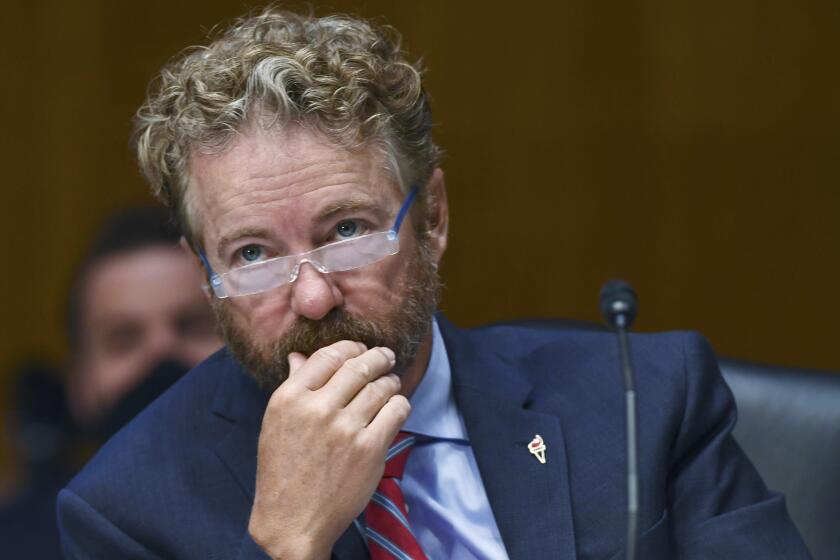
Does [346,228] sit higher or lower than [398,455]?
higher

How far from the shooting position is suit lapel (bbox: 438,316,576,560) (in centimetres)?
221

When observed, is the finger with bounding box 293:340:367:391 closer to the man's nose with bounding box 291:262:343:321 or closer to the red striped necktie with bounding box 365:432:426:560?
the man's nose with bounding box 291:262:343:321

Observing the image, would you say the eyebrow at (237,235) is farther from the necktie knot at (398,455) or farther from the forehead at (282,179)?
the necktie knot at (398,455)

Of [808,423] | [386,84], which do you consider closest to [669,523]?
[808,423]

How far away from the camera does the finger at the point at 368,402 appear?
2041 mm

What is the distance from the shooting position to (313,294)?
2.08 meters

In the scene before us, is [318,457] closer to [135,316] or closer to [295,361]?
[295,361]

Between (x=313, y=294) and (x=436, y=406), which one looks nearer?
(x=313, y=294)

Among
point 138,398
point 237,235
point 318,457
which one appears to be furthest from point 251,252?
point 138,398

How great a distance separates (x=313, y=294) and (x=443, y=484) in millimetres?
441

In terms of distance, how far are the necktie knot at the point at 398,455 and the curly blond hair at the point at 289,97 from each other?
43cm

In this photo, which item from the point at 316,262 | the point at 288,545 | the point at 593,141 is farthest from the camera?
the point at 593,141

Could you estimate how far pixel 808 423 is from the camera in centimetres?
237

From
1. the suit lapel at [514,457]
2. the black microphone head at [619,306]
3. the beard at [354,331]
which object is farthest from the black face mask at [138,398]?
the black microphone head at [619,306]
